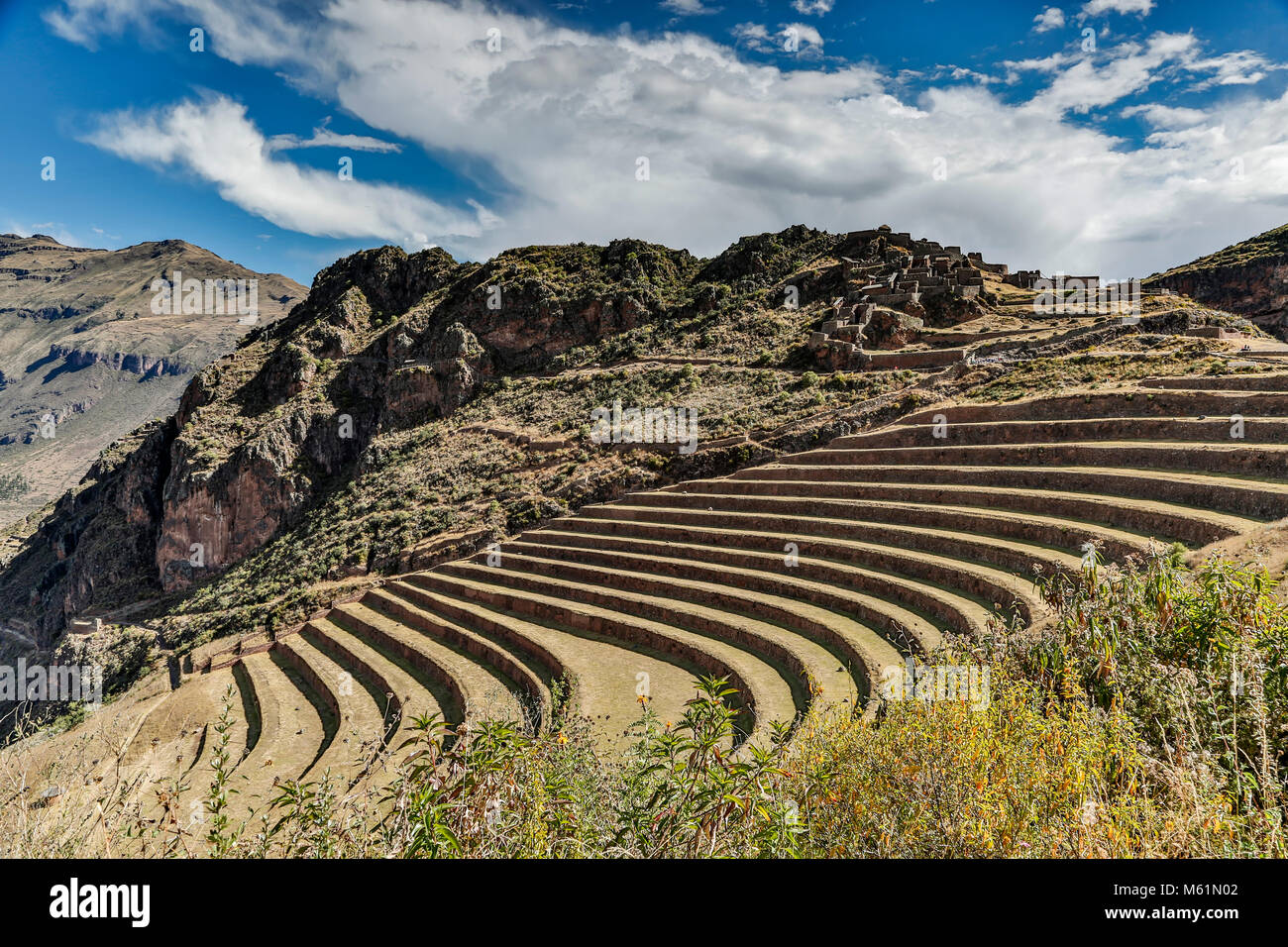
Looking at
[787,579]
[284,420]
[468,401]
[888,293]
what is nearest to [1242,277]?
[888,293]

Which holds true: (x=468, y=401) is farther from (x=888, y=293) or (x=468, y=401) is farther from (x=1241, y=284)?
(x=1241, y=284)

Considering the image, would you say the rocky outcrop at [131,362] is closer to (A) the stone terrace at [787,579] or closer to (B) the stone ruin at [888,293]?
(B) the stone ruin at [888,293]

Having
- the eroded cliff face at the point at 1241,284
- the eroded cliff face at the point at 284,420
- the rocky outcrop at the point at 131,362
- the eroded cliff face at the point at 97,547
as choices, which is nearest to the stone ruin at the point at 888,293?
the eroded cliff face at the point at 284,420

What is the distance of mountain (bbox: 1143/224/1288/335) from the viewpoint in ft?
173

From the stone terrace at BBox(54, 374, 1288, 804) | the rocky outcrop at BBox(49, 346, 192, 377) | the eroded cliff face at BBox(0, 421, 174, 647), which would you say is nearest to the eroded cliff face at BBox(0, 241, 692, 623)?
the eroded cliff face at BBox(0, 421, 174, 647)

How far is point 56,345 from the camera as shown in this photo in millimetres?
197750

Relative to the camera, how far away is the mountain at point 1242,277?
5278 cm

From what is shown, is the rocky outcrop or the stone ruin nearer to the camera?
the stone ruin

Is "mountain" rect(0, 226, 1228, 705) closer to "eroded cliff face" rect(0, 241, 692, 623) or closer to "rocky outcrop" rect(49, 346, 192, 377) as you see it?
"eroded cliff face" rect(0, 241, 692, 623)

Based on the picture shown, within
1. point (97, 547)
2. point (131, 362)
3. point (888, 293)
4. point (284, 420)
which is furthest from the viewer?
point (131, 362)

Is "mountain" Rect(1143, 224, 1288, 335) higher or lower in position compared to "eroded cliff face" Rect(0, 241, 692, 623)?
higher

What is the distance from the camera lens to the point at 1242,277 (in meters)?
54.7
